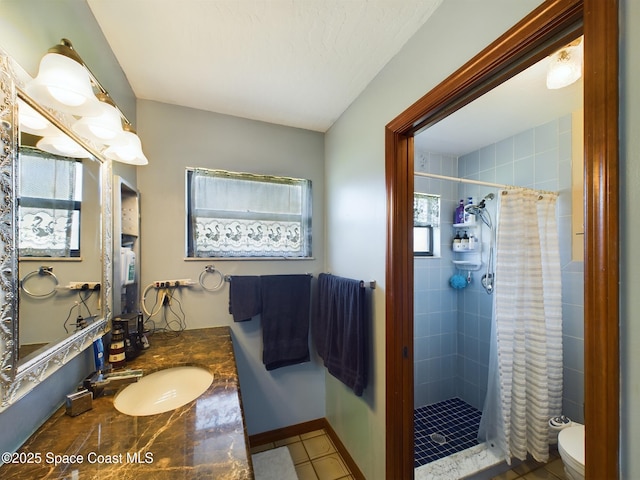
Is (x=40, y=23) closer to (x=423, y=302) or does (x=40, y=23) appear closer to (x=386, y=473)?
(x=386, y=473)

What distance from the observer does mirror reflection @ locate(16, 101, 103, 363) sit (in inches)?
28.2

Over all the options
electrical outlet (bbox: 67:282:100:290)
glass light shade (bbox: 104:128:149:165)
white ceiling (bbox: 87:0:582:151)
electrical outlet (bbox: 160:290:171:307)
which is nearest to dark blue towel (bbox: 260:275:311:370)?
electrical outlet (bbox: 160:290:171:307)

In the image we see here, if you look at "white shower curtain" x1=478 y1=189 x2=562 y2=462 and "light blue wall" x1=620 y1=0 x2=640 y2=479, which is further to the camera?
"white shower curtain" x1=478 y1=189 x2=562 y2=462

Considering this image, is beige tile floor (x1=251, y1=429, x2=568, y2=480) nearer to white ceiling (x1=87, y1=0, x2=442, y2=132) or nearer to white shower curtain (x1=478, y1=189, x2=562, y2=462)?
white shower curtain (x1=478, y1=189, x2=562, y2=462)

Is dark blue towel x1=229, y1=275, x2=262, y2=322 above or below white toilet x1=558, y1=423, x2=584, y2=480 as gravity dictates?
above

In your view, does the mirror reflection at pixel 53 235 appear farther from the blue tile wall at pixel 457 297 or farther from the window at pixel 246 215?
the blue tile wall at pixel 457 297

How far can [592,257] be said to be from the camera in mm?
574

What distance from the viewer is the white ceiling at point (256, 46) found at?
1.04m

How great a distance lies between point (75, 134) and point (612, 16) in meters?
1.62

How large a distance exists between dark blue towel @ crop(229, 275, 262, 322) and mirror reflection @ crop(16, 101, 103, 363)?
754 millimetres

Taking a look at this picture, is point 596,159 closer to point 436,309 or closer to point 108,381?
point 108,381

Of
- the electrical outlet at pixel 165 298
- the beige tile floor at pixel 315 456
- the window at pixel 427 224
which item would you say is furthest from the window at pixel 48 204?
the window at pixel 427 224

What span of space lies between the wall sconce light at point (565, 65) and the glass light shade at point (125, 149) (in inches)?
77.9

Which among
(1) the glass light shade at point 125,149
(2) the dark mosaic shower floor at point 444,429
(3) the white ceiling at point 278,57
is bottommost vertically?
(2) the dark mosaic shower floor at point 444,429
